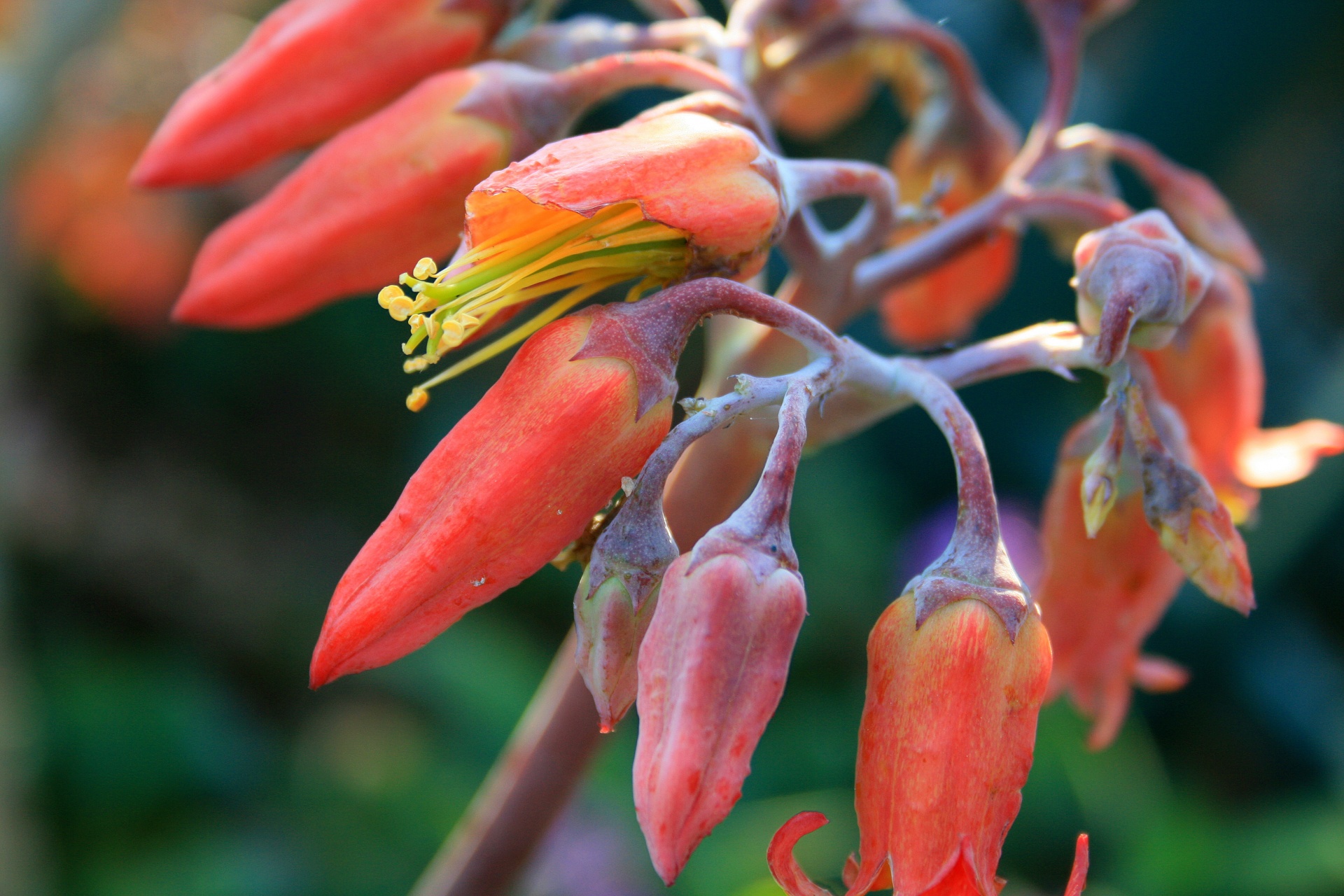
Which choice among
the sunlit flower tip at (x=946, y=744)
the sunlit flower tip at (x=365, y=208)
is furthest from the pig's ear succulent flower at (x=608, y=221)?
the sunlit flower tip at (x=946, y=744)

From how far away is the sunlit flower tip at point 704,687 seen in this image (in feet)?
1.87

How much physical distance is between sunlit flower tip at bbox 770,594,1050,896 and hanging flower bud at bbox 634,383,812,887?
8cm

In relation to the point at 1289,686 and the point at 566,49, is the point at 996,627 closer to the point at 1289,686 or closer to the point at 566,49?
the point at 566,49

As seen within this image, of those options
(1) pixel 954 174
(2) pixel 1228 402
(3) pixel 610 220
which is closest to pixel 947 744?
(3) pixel 610 220

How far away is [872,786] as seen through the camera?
2.13 ft

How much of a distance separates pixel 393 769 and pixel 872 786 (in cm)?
232

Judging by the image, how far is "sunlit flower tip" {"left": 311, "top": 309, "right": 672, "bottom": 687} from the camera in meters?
0.60

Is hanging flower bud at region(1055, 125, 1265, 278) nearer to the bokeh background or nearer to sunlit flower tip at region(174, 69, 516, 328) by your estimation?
sunlit flower tip at region(174, 69, 516, 328)

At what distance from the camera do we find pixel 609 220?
658mm

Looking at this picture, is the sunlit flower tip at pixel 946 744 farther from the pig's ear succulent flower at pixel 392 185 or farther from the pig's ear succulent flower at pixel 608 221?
the pig's ear succulent flower at pixel 392 185

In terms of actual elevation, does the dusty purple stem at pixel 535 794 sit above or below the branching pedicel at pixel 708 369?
below

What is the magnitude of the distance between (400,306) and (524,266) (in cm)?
9

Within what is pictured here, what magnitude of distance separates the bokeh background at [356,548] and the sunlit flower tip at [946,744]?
5.48 ft

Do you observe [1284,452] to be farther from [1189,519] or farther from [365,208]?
[365,208]
